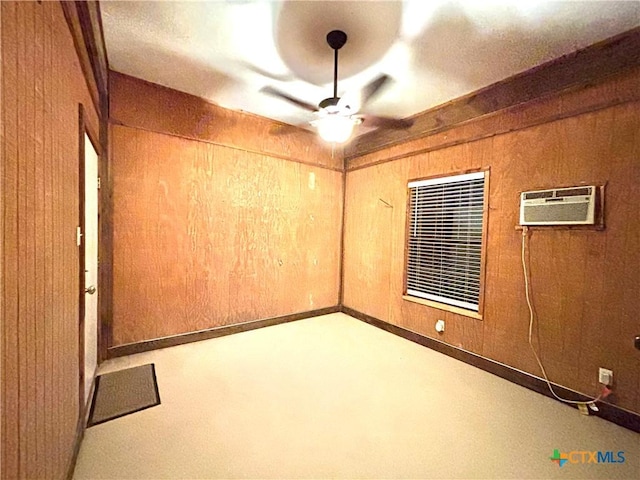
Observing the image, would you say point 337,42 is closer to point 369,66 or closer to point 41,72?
point 369,66

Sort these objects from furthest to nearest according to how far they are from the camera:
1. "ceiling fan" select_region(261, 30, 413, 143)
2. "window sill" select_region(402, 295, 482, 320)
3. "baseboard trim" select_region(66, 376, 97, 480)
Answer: "window sill" select_region(402, 295, 482, 320)
"ceiling fan" select_region(261, 30, 413, 143)
"baseboard trim" select_region(66, 376, 97, 480)

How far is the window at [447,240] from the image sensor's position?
111 inches

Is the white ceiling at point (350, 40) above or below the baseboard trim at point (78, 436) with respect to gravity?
above

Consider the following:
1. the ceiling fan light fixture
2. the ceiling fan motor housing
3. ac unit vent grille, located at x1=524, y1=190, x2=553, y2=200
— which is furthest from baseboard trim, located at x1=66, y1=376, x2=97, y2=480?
ac unit vent grille, located at x1=524, y1=190, x2=553, y2=200

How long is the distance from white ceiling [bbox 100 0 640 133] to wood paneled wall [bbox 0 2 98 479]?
852 millimetres

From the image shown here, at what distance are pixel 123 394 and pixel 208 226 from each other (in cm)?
169

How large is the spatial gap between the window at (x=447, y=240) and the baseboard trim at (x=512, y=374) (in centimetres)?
44

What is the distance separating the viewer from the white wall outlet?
198 cm

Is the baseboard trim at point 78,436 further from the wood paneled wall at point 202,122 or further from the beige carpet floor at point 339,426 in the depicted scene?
the wood paneled wall at point 202,122

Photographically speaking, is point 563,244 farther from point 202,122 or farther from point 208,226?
point 202,122

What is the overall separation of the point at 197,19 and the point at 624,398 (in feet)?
12.5

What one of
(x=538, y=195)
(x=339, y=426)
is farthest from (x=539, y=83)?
(x=339, y=426)

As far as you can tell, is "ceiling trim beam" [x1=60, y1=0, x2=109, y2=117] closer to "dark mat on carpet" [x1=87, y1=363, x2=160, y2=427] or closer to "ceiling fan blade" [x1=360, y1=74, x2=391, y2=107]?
"ceiling fan blade" [x1=360, y1=74, x2=391, y2=107]

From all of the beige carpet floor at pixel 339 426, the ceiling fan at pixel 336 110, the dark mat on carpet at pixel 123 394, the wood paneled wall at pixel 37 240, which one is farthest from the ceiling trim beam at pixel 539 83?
the dark mat on carpet at pixel 123 394
